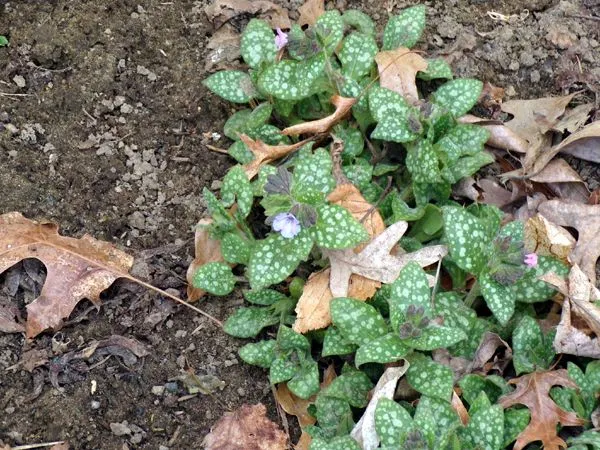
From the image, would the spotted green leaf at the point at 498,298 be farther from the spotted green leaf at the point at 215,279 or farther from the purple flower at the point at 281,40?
the purple flower at the point at 281,40

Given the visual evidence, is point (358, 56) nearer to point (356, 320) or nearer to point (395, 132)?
point (395, 132)

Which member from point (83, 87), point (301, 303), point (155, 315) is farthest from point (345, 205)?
point (83, 87)

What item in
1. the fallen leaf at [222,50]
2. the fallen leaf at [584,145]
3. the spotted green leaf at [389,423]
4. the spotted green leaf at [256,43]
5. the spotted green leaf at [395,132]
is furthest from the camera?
the fallen leaf at [222,50]

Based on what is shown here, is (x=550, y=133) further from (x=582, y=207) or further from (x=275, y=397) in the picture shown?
(x=275, y=397)

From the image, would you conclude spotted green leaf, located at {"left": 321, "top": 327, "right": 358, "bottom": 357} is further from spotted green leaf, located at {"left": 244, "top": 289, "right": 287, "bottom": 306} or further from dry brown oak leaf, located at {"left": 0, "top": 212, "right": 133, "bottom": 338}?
dry brown oak leaf, located at {"left": 0, "top": 212, "right": 133, "bottom": 338}

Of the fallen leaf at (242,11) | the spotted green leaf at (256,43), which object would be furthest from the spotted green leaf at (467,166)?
the fallen leaf at (242,11)

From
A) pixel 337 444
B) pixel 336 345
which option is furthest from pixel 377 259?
pixel 337 444
